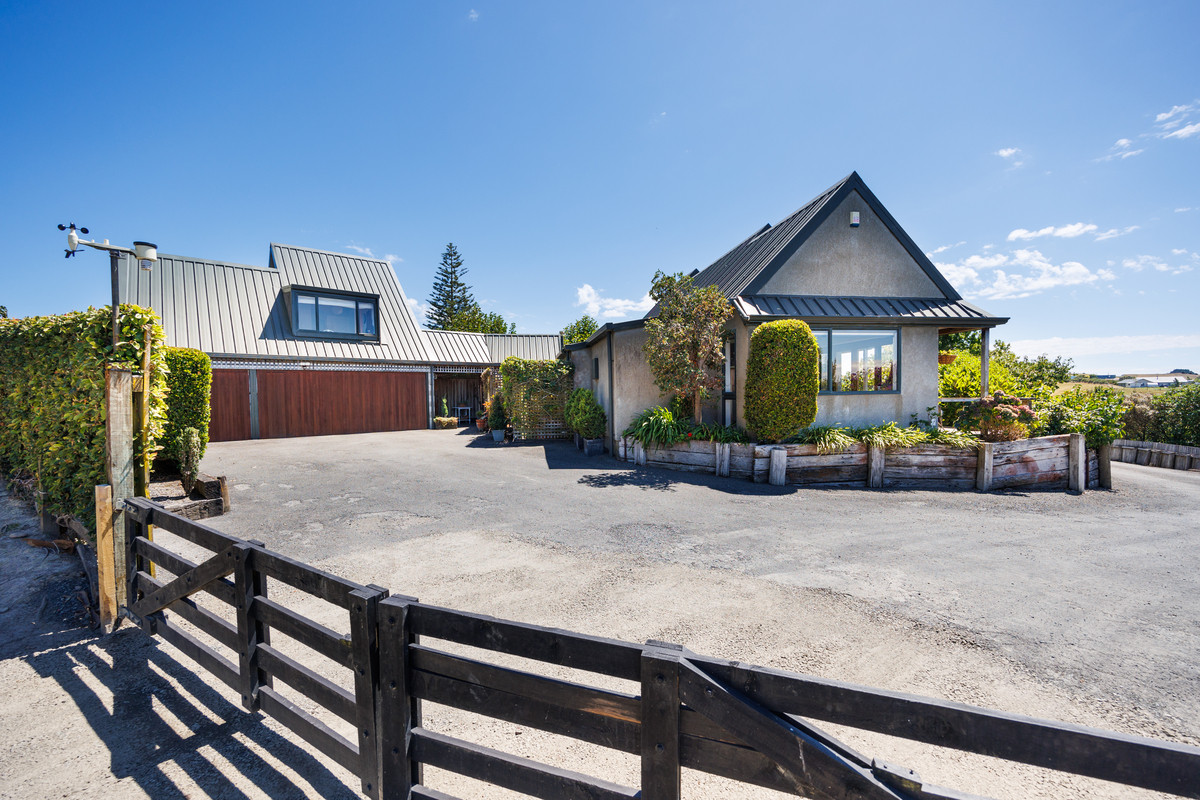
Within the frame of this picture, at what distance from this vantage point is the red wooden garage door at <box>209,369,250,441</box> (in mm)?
15742

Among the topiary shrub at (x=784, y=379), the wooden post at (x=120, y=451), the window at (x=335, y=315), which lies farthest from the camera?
the window at (x=335, y=315)

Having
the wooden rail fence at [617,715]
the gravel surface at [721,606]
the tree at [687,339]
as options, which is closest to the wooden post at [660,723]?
the wooden rail fence at [617,715]

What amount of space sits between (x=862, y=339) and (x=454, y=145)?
41.3 feet

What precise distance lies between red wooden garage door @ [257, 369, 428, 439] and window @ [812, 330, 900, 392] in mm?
15302

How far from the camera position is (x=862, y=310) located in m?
11.1

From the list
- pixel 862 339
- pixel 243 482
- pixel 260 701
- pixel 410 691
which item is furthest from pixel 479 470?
pixel 862 339

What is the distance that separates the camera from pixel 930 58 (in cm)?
844

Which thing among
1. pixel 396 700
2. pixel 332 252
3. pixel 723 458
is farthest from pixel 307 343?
pixel 396 700

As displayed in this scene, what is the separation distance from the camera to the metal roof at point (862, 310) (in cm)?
1060

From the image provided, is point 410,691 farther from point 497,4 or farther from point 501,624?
point 497,4

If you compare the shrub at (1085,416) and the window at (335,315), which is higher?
the window at (335,315)

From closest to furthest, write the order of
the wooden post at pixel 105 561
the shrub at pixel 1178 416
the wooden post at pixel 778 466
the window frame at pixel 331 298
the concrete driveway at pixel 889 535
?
the concrete driveway at pixel 889 535, the wooden post at pixel 105 561, the wooden post at pixel 778 466, the shrub at pixel 1178 416, the window frame at pixel 331 298

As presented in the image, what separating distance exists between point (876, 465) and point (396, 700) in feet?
30.5

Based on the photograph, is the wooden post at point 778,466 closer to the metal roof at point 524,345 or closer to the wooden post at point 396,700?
the wooden post at point 396,700
